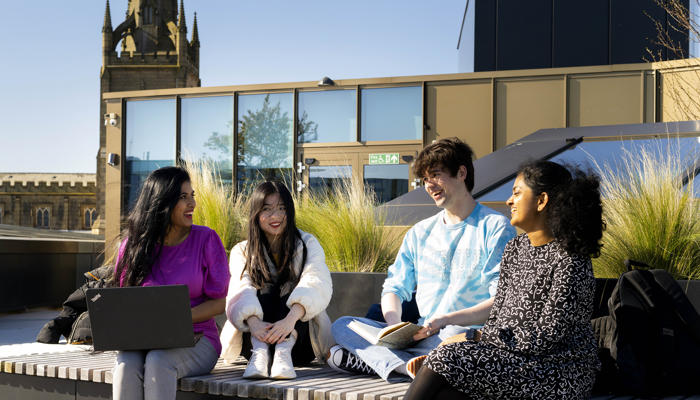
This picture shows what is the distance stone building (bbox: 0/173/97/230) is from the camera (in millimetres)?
66188

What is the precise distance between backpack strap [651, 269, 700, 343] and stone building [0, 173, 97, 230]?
68.1m

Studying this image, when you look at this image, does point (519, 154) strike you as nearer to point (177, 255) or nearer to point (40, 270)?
point (177, 255)

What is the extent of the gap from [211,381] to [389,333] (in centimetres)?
79

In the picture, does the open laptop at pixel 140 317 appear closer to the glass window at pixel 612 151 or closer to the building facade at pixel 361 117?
the glass window at pixel 612 151

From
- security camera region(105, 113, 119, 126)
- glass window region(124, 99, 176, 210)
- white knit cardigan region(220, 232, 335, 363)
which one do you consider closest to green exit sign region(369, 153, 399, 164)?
glass window region(124, 99, 176, 210)

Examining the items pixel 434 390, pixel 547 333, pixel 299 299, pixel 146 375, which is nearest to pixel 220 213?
pixel 299 299

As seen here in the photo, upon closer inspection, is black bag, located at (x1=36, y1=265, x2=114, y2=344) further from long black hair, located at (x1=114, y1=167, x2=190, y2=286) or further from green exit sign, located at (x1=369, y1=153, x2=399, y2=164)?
green exit sign, located at (x1=369, y1=153, x2=399, y2=164)

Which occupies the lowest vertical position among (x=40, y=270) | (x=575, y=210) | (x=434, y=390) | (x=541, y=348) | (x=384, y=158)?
(x=40, y=270)

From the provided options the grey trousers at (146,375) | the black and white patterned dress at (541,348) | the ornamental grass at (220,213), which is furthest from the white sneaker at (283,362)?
the ornamental grass at (220,213)

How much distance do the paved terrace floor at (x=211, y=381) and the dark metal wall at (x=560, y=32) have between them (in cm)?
1376

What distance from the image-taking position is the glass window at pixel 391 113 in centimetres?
1454

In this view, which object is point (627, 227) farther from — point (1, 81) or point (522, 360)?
point (1, 81)

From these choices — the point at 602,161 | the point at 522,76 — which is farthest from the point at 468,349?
the point at 522,76

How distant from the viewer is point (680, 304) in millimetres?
2820
